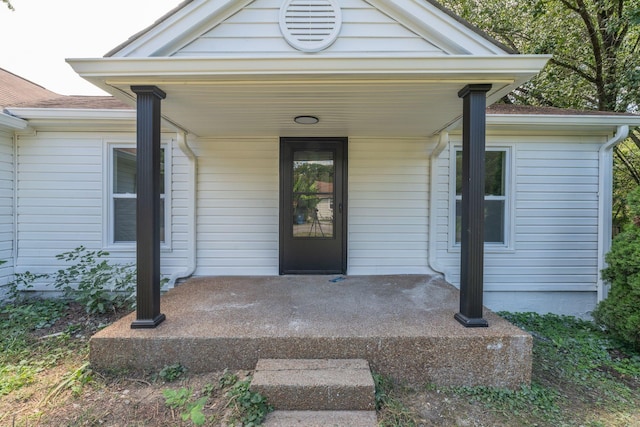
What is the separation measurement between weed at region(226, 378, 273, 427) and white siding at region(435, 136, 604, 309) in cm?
307

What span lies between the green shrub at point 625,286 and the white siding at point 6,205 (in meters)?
7.25

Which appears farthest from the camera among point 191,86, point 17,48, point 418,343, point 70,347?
point 17,48

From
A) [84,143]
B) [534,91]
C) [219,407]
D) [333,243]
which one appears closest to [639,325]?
[333,243]

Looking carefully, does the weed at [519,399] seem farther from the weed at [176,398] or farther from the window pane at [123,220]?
the window pane at [123,220]

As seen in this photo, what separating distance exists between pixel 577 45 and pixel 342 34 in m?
6.71

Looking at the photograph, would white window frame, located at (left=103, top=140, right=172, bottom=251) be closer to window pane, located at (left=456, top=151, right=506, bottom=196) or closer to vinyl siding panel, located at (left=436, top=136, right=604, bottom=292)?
vinyl siding panel, located at (left=436, top=136, right=604, bottom=292)

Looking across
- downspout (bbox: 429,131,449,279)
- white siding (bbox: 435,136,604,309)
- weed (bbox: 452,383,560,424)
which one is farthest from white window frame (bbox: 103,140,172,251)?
weed (bbox: 452,383,560,424)

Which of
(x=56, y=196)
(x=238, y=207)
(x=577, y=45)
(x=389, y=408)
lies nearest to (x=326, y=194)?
(x=238, y=207)

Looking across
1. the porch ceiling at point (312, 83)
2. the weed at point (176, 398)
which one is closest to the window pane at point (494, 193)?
the porch ceiling at point (312, 83)

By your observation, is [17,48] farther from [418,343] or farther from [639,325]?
[639,325]

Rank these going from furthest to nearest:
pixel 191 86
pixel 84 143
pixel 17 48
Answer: pixel 17 48
pixel 84 143
pixel 191 86

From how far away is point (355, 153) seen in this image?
4.23 metres

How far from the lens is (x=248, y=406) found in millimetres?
1931

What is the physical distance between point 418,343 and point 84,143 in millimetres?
4725
